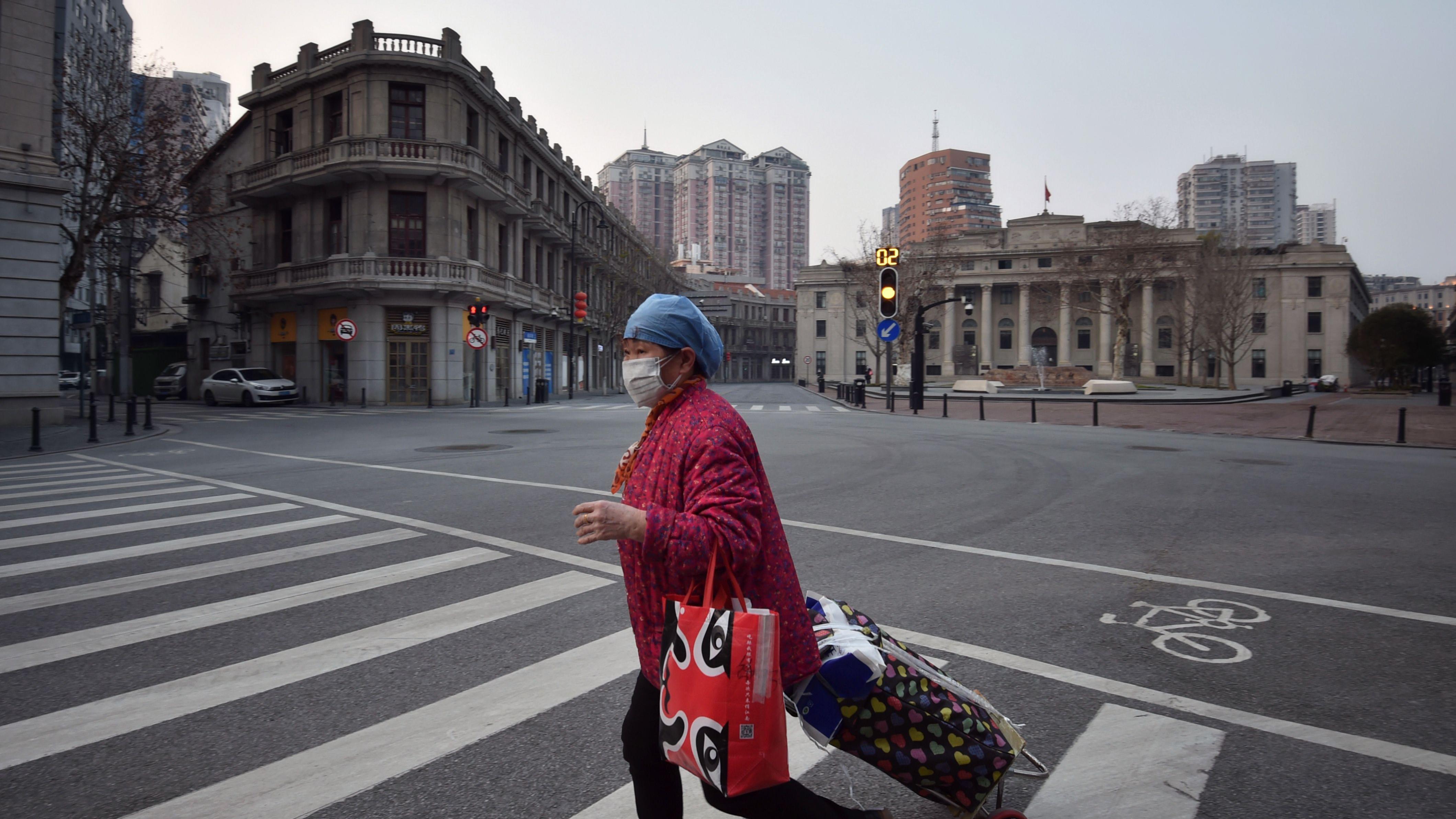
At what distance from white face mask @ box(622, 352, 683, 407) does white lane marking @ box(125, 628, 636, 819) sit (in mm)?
1751

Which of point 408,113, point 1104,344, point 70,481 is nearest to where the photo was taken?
point 70,481

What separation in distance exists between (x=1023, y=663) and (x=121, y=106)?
28850mm

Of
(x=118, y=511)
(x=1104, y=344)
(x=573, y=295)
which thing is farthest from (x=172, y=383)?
(x=1104, y=344)

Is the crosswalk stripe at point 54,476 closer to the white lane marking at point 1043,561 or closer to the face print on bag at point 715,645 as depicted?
the white lane marking at point 1043,561

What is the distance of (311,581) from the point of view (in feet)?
17.8

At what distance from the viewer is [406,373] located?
32.5 m

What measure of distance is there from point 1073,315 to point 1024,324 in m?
4.94

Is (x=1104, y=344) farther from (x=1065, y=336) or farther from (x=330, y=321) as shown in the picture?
(x=330, y=321)

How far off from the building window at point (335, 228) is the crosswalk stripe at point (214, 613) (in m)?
32.0

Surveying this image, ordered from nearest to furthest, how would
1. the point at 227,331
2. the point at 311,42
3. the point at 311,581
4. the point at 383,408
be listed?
the point at 311,581
the point at 383,408
the point at 311,42
the point at 227,331

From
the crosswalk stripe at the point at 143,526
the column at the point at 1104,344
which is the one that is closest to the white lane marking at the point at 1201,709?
the crosswalk stripe at the point at 143,526

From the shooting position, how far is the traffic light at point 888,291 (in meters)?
20.4

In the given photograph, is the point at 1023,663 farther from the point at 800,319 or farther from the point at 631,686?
the point at 800,319

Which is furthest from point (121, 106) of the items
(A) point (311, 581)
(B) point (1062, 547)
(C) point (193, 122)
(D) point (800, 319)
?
(D) point (800, 319)
